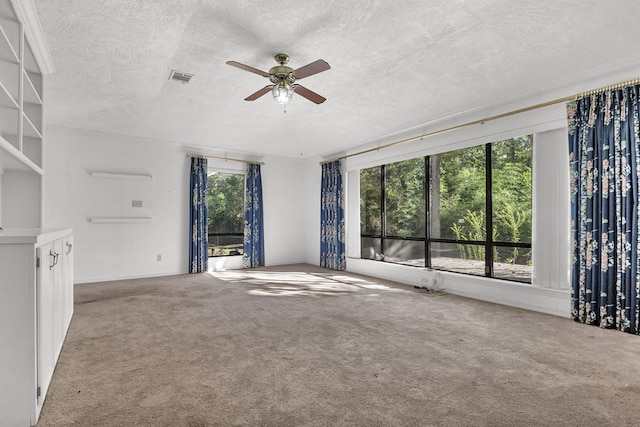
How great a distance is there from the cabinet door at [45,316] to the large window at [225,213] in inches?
192

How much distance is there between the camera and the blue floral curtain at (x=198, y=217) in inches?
261

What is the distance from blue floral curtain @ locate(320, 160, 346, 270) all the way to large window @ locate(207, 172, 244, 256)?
71.4 inches

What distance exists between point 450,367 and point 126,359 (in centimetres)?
246

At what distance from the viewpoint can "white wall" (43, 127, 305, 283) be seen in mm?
5504

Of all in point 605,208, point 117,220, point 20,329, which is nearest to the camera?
point 20,329

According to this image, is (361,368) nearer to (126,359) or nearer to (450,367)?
(450,367)

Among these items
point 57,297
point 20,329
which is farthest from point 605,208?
point 57,297

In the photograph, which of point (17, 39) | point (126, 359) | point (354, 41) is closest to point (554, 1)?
point (354, 41)

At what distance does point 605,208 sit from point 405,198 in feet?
9.62

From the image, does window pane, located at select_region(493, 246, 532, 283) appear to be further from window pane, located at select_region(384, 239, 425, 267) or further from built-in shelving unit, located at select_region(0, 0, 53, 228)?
built-in shelving unit, located at select_region(0, 0, 53, 228)

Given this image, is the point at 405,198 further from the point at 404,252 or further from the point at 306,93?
the point at 306,93

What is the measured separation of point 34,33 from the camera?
8.17ft

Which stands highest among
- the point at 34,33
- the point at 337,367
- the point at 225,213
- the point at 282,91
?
the point at 34,33

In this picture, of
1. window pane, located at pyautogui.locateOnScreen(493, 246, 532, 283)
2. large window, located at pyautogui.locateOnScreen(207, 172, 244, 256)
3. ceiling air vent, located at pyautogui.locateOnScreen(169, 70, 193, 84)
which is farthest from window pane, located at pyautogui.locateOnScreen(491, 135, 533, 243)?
large window, located at pyautogui.locateOnScreen(207, 172, 244, 256)
